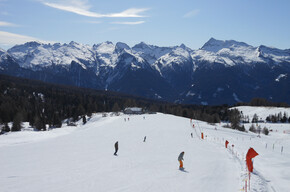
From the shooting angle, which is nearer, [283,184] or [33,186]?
[33,186]

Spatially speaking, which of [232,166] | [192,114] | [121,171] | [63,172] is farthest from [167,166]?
[192,114]

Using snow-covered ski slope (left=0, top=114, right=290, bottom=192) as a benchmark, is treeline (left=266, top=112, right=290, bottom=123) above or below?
below

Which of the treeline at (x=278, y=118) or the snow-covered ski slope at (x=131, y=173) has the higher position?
the snow-covered ski slope at (x=131, y=173)

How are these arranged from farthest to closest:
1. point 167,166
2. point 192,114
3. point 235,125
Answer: point 192,114
point 235,125
point 167,166

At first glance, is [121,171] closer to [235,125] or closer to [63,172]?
[63,172]

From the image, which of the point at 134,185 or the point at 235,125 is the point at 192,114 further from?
the point at 134,185

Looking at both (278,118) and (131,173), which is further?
(278,118)

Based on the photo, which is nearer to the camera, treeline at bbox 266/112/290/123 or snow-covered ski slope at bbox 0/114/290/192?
snow-covered ski slope at bbox 0/114/290/192

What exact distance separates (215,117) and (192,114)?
18.7m

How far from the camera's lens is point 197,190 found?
64.4ft

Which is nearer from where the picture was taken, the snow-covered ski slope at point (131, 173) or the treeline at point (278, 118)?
the snow-covered ski slope at point (131, 173)

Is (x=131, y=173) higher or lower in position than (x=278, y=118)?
higher

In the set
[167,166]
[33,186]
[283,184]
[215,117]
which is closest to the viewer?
[33,186]

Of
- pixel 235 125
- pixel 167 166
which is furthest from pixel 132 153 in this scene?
pixel 235 125
